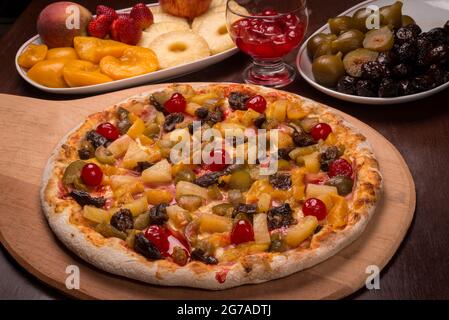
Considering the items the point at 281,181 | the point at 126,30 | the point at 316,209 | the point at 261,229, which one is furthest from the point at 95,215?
the point at 126,30

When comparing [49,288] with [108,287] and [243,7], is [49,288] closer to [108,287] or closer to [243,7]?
[108,287]

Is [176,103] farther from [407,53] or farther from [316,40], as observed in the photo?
[407,53]

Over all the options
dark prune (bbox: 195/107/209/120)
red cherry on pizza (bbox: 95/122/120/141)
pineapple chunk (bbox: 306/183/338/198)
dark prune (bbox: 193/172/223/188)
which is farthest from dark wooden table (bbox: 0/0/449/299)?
dark prune (bbox: 193/172/223/188)

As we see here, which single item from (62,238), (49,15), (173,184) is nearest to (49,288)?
(62,238)

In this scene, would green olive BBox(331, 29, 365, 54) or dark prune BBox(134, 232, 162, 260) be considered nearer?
dark prune BBox(134, 232, 162, 260)

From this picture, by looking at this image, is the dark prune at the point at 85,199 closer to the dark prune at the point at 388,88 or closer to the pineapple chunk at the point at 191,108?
the pineapple chunk at the point at 191,108

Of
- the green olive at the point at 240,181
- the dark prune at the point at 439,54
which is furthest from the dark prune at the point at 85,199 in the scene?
the dark prune at the point at 439,54

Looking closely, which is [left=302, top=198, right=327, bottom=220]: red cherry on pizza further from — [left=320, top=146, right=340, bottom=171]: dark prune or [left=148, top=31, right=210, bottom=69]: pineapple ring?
[left=148, top=31, right=210, bottom=69]: pineapple ring
